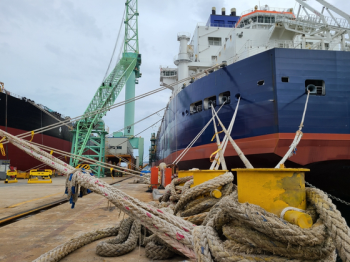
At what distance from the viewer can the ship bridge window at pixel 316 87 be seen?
7953 millimetres

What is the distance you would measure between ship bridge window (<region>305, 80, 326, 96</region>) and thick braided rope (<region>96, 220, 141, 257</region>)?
7.35 m

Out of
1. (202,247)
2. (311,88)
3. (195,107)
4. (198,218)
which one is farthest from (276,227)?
(195,107)

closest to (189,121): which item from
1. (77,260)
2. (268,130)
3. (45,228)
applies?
(268,130)

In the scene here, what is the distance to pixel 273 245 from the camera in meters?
1.50

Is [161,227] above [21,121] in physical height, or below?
below

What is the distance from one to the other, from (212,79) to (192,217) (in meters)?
8.28

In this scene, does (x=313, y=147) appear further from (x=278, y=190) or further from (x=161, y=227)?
(x=161, y=227)

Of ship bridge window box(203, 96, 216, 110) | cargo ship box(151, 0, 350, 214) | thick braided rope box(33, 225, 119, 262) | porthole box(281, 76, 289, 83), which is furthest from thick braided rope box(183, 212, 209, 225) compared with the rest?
ship bridge window box(203, 96, 216, 110)

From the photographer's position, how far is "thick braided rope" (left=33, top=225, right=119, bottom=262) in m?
2.18

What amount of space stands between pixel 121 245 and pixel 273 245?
1.51m

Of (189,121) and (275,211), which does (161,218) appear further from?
(189,121)

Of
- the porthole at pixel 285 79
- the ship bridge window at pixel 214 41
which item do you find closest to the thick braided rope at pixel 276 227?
the porthole at pixel 285 79

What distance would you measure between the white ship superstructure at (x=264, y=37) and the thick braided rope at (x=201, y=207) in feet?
28.0

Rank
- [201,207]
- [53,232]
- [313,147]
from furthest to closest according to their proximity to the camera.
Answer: [313,147] < [53,232] < [201,207]
